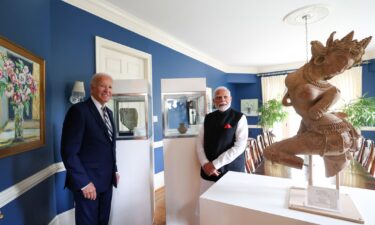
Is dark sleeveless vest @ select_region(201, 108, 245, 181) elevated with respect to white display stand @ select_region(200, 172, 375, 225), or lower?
elevated

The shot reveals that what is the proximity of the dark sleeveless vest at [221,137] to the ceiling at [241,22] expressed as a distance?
146cm

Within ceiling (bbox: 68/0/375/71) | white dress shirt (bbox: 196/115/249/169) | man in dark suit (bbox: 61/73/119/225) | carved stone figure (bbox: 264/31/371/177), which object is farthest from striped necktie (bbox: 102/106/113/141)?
ceiling (bbox: 68/0/375/71)

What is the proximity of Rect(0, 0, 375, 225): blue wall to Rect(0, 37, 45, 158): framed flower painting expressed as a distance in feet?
0.26

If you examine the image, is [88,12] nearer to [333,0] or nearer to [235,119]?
[235,119]

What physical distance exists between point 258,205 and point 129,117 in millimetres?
1602

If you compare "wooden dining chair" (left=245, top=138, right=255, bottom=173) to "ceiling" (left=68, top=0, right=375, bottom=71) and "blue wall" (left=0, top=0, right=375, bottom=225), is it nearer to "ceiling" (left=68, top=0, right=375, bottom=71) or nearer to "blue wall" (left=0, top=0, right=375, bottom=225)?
"ceiling" (left=68, top=0, right=375, bottom=71)

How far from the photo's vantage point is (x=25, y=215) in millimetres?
1368

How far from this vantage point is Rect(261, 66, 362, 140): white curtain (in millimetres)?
4488

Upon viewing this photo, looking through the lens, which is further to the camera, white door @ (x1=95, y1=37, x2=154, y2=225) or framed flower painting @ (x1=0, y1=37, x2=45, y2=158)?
white door @ (x1=95, y1=37, x2=154, y2=225)

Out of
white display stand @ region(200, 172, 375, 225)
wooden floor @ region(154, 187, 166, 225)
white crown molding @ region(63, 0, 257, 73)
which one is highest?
white crown molding @ region(63, 0, 257, 73)

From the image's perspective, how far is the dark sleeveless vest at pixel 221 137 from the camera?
176cm

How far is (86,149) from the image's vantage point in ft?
4.79

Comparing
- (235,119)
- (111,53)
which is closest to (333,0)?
(235,119)

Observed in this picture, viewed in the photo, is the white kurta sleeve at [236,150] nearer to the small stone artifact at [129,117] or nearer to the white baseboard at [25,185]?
the small stone artifact at [129,117]
